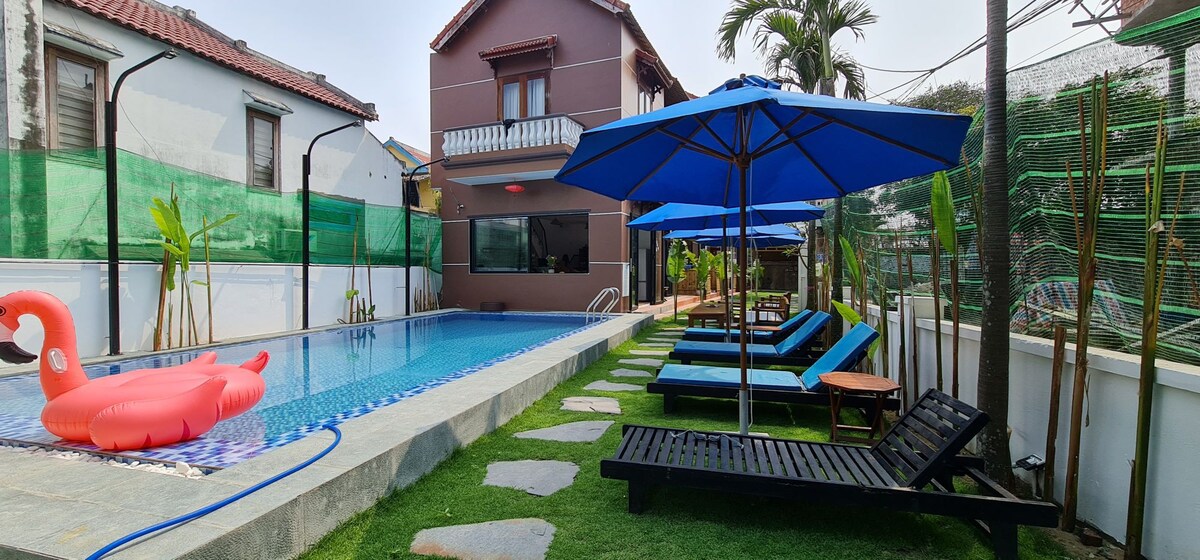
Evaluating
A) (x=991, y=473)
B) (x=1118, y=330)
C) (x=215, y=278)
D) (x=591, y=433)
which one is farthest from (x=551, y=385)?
(x=215, y=278)

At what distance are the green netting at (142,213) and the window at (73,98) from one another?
2.37 meters

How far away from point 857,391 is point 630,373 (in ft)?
10.1

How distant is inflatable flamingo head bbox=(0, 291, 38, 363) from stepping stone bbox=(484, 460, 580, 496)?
9.64ft

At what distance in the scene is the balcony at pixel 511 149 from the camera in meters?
12.8

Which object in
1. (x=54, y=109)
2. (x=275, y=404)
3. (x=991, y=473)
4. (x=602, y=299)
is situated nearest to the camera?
(x=991, y=473)

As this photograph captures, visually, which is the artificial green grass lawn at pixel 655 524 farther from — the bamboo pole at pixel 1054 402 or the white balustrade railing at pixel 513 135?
the white balustrade railing at pixel 513 135

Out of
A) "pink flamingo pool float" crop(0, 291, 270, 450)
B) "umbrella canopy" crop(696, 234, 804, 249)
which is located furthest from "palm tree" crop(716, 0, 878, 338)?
"pink flamingo pool float" crop(0, 291, 270, 450)

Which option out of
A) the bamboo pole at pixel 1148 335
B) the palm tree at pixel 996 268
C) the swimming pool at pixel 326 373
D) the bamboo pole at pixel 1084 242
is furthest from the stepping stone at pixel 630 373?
the bamboo pole at pixel 1148 335

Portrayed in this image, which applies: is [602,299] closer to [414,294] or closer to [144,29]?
[414,294]

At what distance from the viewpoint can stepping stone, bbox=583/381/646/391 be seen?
559 cm

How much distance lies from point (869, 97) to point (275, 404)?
360 inches

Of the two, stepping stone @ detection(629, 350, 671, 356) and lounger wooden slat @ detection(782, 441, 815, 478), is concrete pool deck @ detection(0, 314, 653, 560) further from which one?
stepping stone @ detection(629, 350, 671, 356)

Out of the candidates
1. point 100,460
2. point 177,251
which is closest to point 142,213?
point 177,251

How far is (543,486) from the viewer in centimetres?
310
